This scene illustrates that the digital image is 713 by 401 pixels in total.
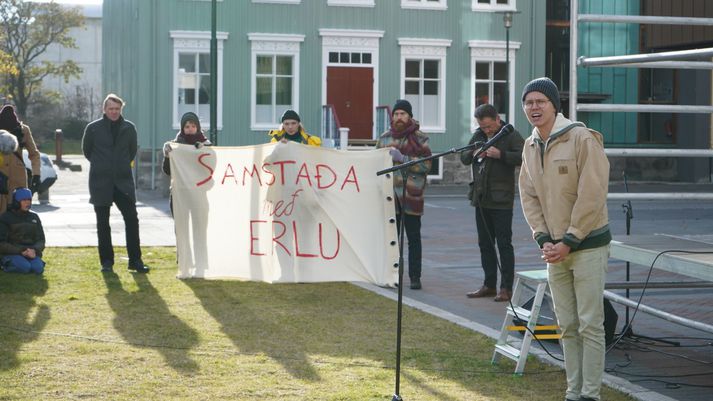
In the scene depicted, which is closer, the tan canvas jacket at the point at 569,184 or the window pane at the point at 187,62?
the tan canvas jacket at the point at 569,184

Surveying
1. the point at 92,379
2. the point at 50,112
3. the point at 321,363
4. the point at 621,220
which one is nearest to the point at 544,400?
the point at 321,363

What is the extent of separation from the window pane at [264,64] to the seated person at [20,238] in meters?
22.8

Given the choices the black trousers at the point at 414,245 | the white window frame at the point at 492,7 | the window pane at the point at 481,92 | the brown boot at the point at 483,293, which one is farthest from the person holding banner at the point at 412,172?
the white window frame at the point at 492,7

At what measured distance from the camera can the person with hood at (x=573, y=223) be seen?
6.71 meters

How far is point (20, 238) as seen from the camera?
13.4 meters

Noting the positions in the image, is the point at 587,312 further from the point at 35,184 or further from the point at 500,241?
the point at 35,184

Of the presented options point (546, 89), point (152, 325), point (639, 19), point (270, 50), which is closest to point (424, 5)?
point (270, 50)

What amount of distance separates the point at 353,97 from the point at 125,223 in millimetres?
23311

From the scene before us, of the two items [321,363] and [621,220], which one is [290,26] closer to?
[621,220]

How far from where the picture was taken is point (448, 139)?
124 ft

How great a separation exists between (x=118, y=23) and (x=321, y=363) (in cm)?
3678

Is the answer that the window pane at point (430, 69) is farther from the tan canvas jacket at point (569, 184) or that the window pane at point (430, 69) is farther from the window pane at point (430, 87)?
the tan canvas jacket at point (569, 184)

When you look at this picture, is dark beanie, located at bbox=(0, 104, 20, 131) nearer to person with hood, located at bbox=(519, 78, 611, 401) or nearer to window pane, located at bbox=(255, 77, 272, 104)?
person with hood, located at bbox=(519, 78, 611, 401)

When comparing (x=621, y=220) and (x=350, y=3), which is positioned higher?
(x=350, y=3)
